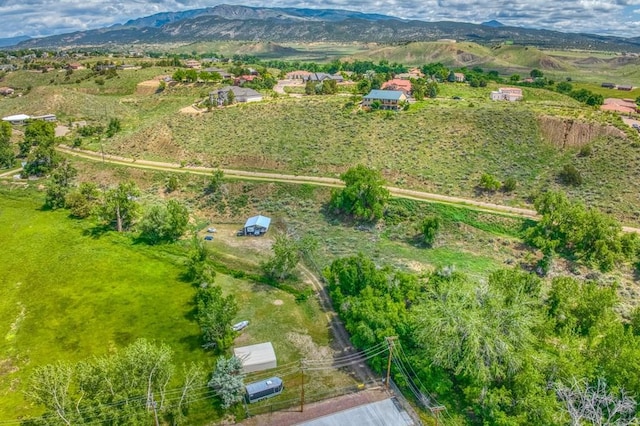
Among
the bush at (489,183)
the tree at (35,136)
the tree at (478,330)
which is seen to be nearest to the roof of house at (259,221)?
the tree at (478,330)

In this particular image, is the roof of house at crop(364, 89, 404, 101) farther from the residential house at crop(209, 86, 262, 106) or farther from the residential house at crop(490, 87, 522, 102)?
the residential house at crop(209, 86, 262, 106)

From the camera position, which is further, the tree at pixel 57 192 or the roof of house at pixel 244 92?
the roof of house at pixel 244 92

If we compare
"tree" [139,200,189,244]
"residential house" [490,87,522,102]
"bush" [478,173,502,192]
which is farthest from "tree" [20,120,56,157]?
"residential house" [490,87,522,102]

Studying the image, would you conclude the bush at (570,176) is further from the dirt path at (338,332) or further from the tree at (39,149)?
the tree at (39,149)

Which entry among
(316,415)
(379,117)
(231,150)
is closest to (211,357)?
(316,415)

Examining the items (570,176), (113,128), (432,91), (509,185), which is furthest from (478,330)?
(113,128)

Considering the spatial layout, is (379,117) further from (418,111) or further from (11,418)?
(11,418)
